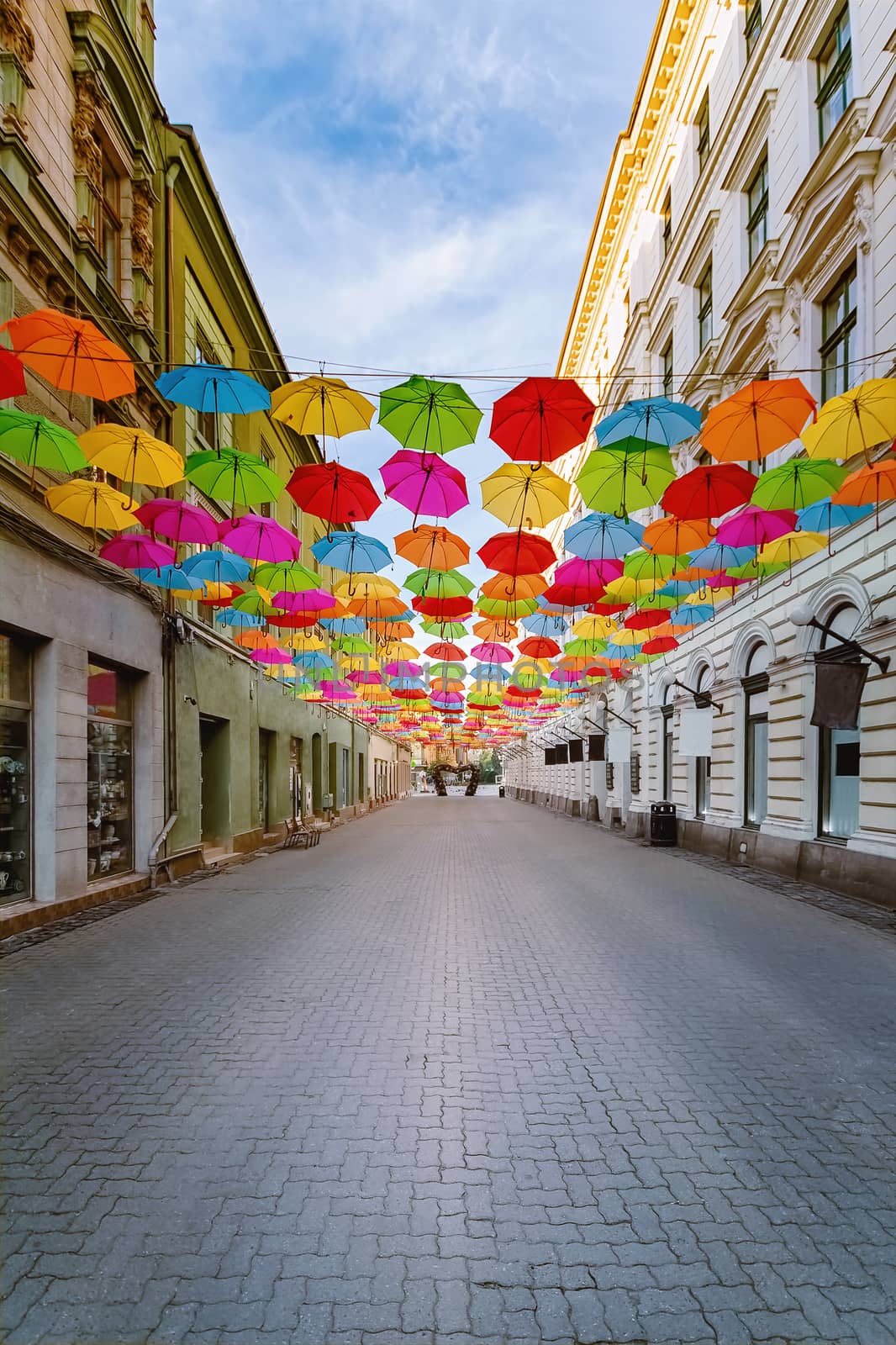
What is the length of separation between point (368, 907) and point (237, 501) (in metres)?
5.76

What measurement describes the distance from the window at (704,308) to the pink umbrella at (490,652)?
907 cm

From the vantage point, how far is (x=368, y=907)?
1118cm

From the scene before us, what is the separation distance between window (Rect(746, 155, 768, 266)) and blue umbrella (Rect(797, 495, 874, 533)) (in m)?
8.11

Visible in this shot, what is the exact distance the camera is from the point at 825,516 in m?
10.8

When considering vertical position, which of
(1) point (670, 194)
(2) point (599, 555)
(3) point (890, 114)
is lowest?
(2) point (599, 555)

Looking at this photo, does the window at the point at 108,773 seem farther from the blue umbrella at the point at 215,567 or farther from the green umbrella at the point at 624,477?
the green umbrella at the point at 624,477

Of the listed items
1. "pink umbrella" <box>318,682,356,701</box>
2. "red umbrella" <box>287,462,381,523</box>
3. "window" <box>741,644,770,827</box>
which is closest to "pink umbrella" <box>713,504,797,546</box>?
"red umbrella" <box>287,462,381,523</box>

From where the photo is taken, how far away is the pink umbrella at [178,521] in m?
10.0

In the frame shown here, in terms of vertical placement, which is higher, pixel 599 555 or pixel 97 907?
pixel 599 555

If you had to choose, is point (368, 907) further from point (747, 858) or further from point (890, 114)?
point (890, 114)

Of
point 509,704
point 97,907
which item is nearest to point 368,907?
point 97,907

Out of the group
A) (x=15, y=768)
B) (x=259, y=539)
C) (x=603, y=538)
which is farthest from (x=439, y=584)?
(x=15, y=768)

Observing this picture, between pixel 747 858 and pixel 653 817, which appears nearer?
pixel 747 858

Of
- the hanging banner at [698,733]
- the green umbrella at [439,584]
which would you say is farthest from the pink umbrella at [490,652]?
the green umbrella at [439,584]
